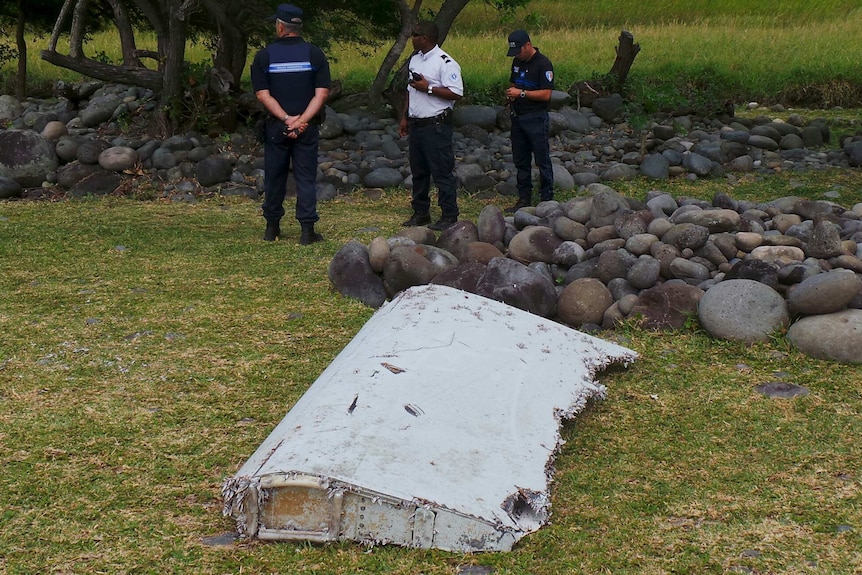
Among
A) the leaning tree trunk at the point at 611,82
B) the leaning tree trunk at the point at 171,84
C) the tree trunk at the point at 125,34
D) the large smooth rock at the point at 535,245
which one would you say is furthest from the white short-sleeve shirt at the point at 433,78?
the leaning tree trunk at the point at 611,82

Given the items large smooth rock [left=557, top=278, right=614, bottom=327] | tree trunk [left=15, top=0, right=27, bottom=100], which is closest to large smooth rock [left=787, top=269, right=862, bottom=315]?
large smooth rock [left=557, top=278, right=614, bottom=327]

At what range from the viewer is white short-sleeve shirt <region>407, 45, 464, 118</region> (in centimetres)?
720

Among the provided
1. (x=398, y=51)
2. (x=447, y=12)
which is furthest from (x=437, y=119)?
(x=447, y=12)

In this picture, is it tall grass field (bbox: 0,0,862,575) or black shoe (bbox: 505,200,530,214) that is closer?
tall grass field (bbox: 0,0,862,575)

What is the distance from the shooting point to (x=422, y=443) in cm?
308

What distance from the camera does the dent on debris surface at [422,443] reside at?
2844 mm

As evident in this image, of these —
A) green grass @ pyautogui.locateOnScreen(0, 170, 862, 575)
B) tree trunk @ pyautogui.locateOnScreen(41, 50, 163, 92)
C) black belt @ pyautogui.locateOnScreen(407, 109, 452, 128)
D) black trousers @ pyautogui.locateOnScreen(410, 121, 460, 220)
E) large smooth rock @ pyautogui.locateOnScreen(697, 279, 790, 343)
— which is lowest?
green grass @ pyautogui.locateOnScreen(0, 170, 862, 575)

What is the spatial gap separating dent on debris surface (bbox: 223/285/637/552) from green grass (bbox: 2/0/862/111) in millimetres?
9919

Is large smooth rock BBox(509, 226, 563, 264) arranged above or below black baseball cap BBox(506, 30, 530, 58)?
below

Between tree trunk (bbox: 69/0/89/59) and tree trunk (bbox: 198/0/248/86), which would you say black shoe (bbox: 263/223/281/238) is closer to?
tree trunk (bbox: 69/0/89/59)

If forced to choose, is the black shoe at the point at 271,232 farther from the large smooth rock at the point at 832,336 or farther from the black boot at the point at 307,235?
the large smooth rock at the point at 832,336

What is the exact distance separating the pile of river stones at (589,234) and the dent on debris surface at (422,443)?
3.85 feet

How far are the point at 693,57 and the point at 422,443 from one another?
56.4 ft

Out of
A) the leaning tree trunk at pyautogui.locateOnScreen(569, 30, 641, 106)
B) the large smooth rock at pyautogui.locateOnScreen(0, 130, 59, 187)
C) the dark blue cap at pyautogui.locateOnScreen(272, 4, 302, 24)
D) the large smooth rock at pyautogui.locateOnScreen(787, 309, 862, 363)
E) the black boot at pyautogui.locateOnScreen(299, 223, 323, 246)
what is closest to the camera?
the large smooth rock at pyautogui.locateOnScreen(787, 309, 862, 363)
